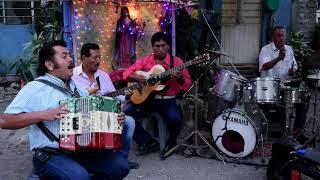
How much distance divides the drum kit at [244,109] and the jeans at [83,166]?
205 cm

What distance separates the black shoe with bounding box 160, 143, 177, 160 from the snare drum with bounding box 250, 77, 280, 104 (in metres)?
1.23

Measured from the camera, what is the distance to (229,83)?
5484mm

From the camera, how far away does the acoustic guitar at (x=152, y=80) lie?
5285mm

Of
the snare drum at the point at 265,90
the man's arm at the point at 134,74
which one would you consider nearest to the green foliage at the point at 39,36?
the man's arm at the point at 134,74

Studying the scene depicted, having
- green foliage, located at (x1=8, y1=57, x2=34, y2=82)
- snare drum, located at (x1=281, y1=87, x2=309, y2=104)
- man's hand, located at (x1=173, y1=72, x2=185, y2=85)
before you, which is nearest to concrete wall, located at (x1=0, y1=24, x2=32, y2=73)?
green foliage, located at (x1=8, y1=57, x2=34, y2=82)

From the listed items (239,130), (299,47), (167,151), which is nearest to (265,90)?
(239,130)

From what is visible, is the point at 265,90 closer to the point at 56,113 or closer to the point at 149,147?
the point at 149,147

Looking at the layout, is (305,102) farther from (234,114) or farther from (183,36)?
(183,36)

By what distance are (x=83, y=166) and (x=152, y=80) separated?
2072mm

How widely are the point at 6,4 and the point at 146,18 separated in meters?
5.24

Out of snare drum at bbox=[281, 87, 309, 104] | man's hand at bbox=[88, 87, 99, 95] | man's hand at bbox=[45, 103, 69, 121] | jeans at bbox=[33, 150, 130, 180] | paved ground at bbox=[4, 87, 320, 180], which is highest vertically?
man's hand at bbox=[45, 103, 69, 121]

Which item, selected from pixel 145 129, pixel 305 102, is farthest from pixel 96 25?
pixel 305 102

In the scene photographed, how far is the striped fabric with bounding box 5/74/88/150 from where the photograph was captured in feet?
10.7

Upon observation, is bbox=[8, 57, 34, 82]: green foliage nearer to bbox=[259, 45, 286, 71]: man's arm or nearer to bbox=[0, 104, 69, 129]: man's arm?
bbox=[259, 45, 286, 71]: man's arm
